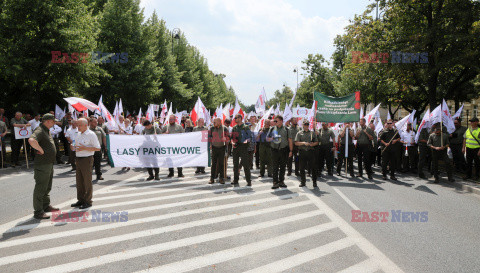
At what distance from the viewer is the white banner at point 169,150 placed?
411 inches

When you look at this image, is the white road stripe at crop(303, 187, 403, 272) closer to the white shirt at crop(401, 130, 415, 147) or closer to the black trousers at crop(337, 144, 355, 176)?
the black trousers at crop(337, 144, 355, 176)

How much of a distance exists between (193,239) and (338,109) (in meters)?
8.22

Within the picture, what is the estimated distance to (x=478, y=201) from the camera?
317 inches

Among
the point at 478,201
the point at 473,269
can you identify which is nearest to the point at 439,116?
the point at 478,201

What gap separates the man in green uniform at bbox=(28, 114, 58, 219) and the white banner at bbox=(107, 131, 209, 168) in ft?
13.4

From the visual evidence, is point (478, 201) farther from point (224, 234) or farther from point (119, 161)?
point (119, 161)

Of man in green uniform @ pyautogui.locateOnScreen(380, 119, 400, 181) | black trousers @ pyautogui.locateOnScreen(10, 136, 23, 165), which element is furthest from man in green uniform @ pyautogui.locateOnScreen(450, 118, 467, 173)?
black trousers @ pyautogui.locateOnScreen(10, 136, 23, 165)

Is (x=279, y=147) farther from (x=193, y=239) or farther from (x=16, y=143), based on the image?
(x=16, y=143)

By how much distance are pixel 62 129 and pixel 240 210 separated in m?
12.1

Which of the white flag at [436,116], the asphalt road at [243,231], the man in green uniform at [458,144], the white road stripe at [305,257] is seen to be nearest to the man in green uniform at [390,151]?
the white flag at [436,116]

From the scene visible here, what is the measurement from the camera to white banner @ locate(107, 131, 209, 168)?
34.2 feet

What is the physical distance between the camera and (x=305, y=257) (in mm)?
4395

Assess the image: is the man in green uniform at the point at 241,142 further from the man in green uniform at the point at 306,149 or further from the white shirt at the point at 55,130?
the white shirt at the point at 55,130

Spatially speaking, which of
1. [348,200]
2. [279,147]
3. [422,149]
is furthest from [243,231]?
[422,149]
